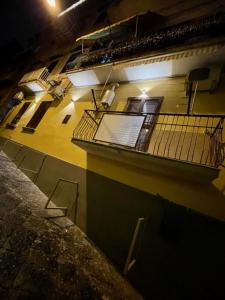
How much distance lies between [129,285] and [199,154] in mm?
3714

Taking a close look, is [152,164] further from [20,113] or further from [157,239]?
[20,113]

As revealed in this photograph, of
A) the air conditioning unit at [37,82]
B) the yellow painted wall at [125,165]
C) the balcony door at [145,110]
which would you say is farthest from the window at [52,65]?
the balcony door at [145,110]

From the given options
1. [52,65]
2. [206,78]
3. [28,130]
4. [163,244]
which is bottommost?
[163,244]

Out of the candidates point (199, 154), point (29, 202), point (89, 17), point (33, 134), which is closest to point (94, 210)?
→ point (29, 202)

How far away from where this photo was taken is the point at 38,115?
11211 mm

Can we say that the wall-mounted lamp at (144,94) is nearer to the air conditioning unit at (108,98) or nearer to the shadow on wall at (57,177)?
the air conditioning unit at (108,98)

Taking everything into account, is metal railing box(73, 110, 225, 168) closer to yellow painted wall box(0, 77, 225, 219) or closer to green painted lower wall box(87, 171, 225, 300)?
yellow painted wall box(0, 77, 225, 219)

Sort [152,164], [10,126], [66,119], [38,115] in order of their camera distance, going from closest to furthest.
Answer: [152,164], [66,119], [38,115], [10,126]

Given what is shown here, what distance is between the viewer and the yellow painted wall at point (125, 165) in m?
4.40

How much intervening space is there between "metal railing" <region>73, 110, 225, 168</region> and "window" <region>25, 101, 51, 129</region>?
643 cm

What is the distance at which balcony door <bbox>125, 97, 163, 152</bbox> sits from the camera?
5.97 meters

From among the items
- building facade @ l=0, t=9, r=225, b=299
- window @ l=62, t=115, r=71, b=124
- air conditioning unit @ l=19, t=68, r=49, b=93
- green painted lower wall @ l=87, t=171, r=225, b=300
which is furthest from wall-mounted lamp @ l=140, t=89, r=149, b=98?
air conditioning unit @ l=19, t=68, r=49, b=93

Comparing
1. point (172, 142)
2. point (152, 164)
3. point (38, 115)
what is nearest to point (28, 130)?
point (38, 115)

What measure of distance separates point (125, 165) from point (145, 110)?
2.36 m
